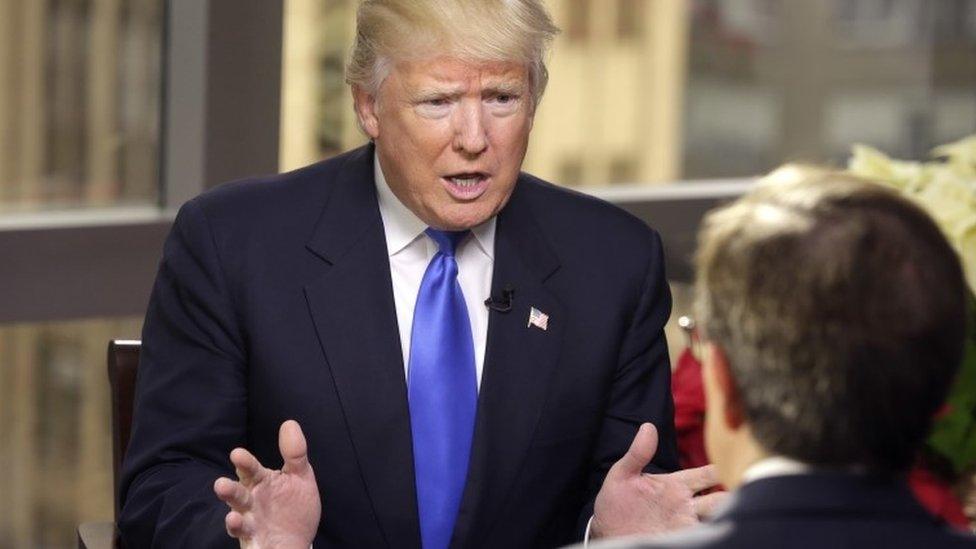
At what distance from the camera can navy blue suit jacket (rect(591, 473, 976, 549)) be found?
1.41m

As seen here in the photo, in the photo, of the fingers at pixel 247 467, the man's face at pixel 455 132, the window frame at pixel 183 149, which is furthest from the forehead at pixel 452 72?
the window frame at pixel 183 149

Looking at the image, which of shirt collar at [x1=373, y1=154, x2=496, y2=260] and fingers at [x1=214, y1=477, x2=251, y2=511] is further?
shirt collar at [x1=373, y1=154, x2=496, y2=260]

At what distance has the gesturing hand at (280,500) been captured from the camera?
6.80ft

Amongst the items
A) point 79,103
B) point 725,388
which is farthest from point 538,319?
point 79,103

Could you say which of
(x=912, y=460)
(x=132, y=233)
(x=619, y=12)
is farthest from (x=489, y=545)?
(x=619, y=12)

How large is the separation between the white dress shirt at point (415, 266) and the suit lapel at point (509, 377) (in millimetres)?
28

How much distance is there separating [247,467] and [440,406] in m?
0.50

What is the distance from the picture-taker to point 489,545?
8.26 feet

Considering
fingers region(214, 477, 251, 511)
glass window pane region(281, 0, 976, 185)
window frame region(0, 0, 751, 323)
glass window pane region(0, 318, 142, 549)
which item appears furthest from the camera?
glass window pane region(281, 0, 976, 185)

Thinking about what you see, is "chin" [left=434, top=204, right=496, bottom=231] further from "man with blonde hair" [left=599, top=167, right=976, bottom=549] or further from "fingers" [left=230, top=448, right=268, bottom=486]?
"man with blonde hair" [left=599, top=167, right=976, bottom=549]

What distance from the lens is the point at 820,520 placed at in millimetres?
1432

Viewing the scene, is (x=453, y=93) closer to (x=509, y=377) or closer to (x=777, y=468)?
(x=509, y=377)

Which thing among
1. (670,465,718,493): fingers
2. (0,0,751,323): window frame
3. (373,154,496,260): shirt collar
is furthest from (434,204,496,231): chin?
(0,0,751,323): window frame

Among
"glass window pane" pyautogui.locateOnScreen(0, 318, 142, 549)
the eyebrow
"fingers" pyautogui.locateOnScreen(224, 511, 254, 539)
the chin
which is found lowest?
"glass window pane" pyautogui.locateOnScreen(0, 318, 142, 549)
